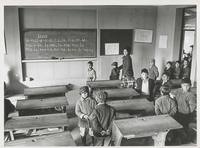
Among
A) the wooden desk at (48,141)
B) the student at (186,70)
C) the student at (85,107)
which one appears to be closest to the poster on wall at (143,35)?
the student at (186,70)

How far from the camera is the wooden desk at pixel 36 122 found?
2451 millimetres

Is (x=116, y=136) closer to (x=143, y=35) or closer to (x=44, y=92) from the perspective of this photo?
(x=44, y=92)

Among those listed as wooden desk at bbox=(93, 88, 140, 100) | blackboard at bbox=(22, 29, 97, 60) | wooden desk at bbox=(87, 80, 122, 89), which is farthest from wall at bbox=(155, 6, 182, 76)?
wooden desk at bbox=(93, 88, 140, 100)

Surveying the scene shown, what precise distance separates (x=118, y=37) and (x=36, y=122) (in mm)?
3569

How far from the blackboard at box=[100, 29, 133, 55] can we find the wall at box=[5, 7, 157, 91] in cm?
10

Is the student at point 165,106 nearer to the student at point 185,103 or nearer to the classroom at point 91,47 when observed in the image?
the student at point 185,103

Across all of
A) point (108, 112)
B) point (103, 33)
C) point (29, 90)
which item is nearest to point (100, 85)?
point (29, 90)

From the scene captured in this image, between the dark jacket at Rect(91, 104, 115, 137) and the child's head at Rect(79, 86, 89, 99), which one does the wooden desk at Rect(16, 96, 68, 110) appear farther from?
the dark jacket at Rect(91, 104, 115, 137)

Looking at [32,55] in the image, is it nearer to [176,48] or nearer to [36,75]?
[36,75]

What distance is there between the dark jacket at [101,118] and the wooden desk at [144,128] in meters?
0.09

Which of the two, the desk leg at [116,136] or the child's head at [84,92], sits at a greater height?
the child's head at [84,92]

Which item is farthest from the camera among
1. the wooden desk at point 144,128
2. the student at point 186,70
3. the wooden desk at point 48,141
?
the student at point 186,70

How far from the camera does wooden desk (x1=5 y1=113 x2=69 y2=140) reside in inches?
96.5

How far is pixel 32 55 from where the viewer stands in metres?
5.28
